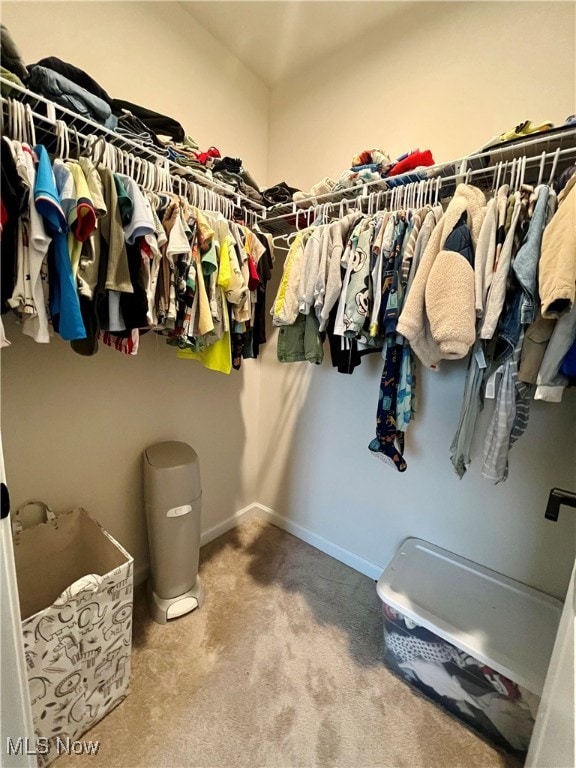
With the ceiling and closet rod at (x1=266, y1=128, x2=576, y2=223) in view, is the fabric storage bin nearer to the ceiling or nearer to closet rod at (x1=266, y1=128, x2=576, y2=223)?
closet rod at (x1=266, y1=128, x2=576, y2=223)

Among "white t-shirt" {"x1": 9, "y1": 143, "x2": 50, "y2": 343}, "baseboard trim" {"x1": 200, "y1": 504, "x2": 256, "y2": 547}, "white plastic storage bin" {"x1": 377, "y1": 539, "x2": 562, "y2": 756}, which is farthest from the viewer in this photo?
"baseboard trim" {"x1": 200, "y1": 504, "x2": 256, "y2": 547}

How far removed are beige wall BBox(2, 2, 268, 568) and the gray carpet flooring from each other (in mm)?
493

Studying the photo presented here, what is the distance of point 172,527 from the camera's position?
1449 millimetres

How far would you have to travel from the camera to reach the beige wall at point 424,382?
4.00 ft

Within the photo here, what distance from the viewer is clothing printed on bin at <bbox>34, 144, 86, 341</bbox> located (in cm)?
78

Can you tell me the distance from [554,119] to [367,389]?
50.2 inches

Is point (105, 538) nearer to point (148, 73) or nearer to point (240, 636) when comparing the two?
point (240, 636)

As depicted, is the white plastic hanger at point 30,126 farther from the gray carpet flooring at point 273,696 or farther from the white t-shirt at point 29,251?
the gray carpet flooring at point 273,696

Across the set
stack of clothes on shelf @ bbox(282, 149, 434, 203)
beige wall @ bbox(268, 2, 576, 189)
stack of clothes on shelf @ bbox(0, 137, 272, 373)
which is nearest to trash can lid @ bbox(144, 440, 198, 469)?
stack of clothes on shelf @ bbox(0, 137, 272, 373)

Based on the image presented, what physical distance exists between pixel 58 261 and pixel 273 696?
1.65 metres

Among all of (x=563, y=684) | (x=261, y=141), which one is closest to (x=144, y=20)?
(x=261, y=141)

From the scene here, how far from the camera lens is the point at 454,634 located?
1102 millimetres

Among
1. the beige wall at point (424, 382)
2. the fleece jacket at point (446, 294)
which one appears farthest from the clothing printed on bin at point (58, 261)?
the beige wall at point (424, 382)

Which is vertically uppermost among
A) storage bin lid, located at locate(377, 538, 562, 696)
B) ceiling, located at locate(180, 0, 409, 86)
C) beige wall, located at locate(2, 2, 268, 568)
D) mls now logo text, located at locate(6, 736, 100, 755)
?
ceiling, located at locate(180, 0, 409, 86)
